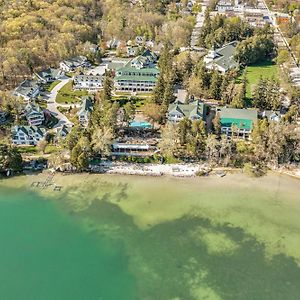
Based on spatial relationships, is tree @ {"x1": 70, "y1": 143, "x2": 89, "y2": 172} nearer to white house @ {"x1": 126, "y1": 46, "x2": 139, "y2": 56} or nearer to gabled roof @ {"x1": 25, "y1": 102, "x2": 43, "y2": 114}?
gabled roof @ {"x1": 25, "y1": 102, "x2": 43, "y2": 114}

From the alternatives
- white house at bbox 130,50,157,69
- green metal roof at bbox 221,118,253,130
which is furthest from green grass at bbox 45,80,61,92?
green metal roof at bbox 221,118,253,130

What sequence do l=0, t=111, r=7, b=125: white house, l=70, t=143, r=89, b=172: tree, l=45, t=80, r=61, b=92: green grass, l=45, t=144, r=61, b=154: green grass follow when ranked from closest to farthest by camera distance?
l=70, t=143, r=89, b=172: tree, l=45, t=144, r=61, b=154: green grass, l=0, t=111, r=7, b=125: white house, l=45, t=80, r=61, b=92: green grass

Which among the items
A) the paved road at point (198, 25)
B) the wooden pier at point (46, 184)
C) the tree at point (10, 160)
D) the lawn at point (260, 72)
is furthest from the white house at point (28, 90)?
the paved road at point (198, 25)

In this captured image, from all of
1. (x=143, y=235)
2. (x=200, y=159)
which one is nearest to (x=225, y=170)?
(x=200, y=159)

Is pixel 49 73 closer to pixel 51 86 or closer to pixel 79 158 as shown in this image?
pixel 51 86

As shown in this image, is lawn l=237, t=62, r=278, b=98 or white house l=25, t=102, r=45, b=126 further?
lawn l=237, t=62, r=278, b=98

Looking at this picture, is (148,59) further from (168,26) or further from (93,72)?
(168,26)

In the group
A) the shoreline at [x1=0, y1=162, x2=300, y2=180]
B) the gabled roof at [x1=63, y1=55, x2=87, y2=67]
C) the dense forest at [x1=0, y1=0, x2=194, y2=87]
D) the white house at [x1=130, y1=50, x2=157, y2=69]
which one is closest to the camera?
the shoreline at [x1=0, y1=162, x2=300, y2=180]
